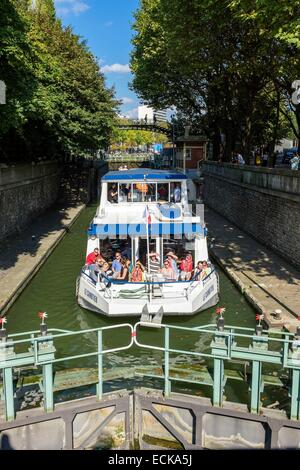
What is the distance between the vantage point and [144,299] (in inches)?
545

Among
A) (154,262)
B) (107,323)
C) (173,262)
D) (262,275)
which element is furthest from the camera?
(262,275)

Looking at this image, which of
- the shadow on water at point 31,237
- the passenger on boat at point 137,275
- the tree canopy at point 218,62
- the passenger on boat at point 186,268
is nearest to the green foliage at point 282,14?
the tree canopy at point 218,62

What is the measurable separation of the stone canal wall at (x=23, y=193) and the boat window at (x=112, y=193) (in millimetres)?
7074

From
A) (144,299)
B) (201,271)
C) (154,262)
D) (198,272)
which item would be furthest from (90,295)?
(201,271)

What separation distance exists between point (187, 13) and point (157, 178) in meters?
10.1

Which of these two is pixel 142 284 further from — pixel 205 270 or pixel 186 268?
pixel 205 270

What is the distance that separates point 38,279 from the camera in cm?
1888

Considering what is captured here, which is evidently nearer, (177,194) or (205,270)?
(205,270)

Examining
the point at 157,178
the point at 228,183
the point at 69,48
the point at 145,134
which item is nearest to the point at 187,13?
the point at 157,178

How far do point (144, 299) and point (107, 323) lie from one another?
150 centimetres

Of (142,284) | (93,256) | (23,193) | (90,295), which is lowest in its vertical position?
(90,295)

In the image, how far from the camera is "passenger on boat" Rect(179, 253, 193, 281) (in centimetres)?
1532

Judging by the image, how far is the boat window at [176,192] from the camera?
17894mm

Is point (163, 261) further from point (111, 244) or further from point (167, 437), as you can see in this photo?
point (167, 437)
